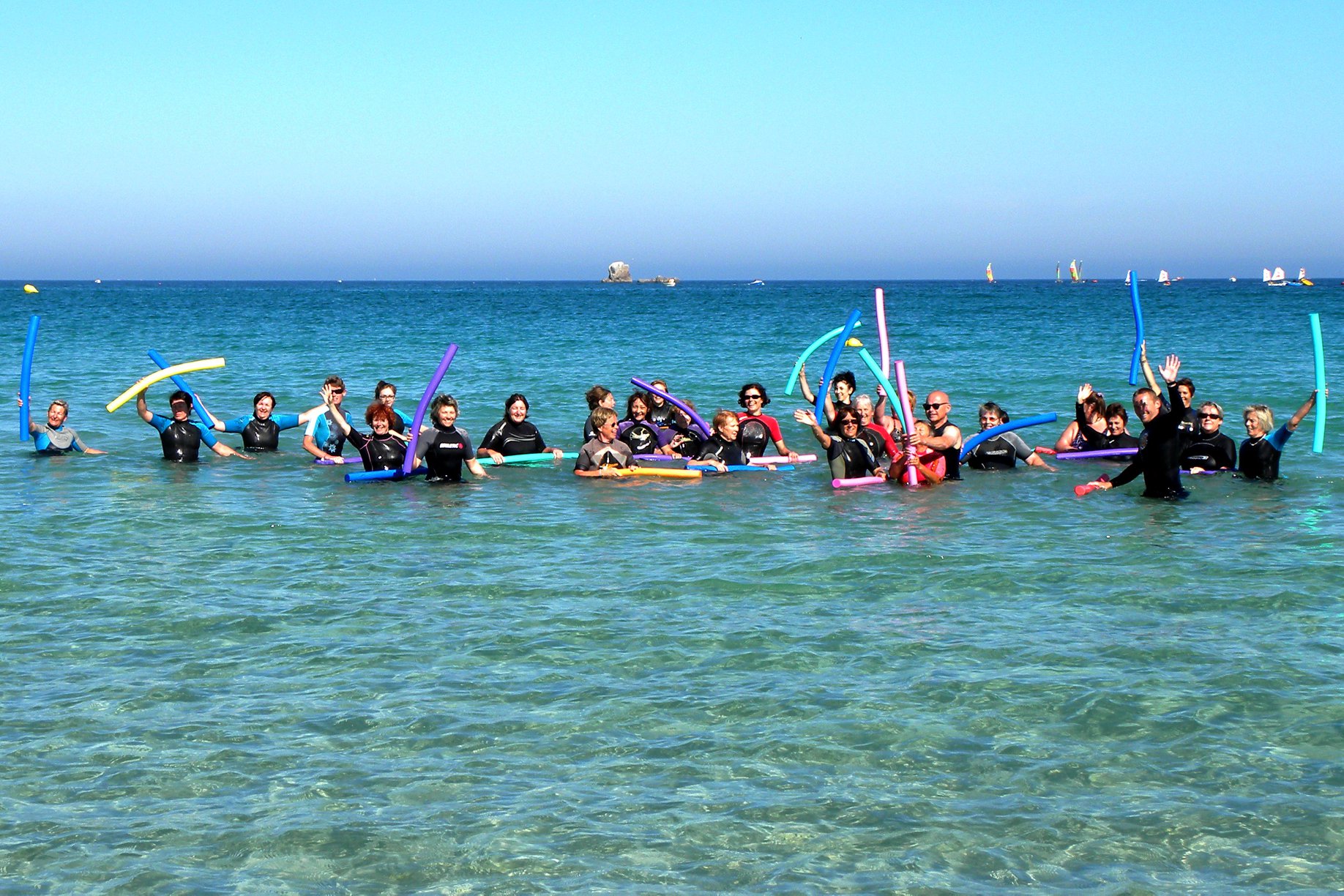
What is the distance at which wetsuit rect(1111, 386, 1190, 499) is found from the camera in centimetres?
1488

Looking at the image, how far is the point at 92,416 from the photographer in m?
26.2

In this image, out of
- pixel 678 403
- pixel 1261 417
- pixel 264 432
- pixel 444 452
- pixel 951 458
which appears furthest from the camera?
pixel 264 432

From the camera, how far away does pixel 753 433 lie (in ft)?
60.6

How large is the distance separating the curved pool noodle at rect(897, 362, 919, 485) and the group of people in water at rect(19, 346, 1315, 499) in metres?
0.03

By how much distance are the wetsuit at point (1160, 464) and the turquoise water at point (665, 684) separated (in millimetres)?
359

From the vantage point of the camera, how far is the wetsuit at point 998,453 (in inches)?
701

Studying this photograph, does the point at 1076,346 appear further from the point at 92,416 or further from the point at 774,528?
the point at 774,528

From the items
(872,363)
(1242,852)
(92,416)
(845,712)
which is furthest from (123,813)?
(92,416)

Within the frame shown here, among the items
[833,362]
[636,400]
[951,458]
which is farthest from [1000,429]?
[636,400]

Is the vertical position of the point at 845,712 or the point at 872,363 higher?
the point at 872,363

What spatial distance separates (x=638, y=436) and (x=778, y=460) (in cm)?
199

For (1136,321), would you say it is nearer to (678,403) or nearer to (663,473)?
(678,403)

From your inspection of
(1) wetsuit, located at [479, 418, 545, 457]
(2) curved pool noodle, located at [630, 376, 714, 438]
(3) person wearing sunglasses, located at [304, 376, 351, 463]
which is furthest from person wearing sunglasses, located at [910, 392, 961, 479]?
(3) person wearing sunglasses, located at [304, 376, 351, 463]

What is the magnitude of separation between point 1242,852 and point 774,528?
787 centimetres
